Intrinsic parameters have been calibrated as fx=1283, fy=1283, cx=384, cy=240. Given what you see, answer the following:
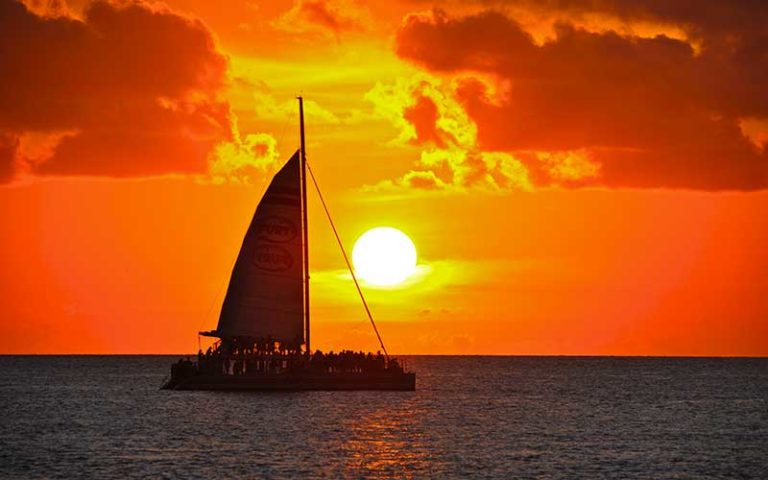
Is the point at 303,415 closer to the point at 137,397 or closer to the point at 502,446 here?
the point at 502,446

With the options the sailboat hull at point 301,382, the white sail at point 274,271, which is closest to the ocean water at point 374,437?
the sailboat hull at point 301,382

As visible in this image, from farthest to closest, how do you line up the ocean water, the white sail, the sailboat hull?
the white sail < the sailboat hull < the ocean water

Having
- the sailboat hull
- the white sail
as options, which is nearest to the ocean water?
the sailboat hull

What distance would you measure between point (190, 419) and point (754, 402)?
6147 cm

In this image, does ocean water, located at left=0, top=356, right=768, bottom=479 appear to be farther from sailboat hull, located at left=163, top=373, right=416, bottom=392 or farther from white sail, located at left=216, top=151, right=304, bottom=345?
white sail, located at left=216, top=151, right=304, bottom=345

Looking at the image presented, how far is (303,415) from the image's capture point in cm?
8475

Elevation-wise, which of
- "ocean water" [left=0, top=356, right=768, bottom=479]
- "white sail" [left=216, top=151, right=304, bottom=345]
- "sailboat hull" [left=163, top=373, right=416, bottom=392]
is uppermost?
"white sail" [left=216, top=151, right=304, bottom=345]

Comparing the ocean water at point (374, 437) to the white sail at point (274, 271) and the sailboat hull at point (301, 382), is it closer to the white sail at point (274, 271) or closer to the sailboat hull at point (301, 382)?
the sailboat hull at point (301, 382)

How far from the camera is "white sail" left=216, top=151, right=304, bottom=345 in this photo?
299ft

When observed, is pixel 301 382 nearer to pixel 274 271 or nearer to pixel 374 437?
pixel 274 271

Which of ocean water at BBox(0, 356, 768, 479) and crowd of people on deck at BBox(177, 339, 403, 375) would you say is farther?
crowd of people on deck at BBox(177, 339, 403, 375)

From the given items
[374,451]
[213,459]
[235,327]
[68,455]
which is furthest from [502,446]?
[235,327]

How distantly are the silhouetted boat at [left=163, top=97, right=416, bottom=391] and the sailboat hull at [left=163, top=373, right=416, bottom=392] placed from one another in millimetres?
72

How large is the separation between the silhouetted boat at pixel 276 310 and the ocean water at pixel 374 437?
247 centimetres
